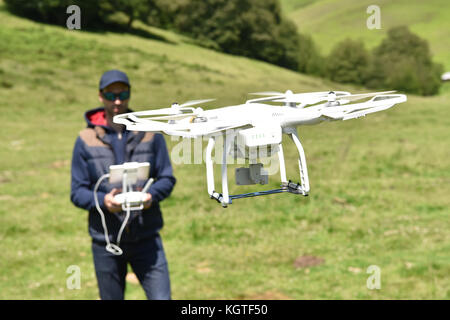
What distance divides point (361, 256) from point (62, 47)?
35.5 m

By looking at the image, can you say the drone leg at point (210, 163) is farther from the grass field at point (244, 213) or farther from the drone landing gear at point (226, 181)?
the grass field at point (244, 213)

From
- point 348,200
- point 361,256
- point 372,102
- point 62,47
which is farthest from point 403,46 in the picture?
point 372,102

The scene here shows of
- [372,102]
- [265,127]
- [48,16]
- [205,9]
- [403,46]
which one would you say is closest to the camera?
[265,127]

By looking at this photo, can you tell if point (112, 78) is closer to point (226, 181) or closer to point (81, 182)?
point (81, 182)

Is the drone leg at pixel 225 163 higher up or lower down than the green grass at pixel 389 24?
lower down

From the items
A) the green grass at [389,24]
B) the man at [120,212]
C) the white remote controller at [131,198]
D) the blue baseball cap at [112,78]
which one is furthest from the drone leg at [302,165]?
the green grass at [389,24]

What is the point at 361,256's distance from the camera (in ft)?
60.6

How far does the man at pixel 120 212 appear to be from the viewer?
23.8 ft

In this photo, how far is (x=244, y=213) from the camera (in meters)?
22.4

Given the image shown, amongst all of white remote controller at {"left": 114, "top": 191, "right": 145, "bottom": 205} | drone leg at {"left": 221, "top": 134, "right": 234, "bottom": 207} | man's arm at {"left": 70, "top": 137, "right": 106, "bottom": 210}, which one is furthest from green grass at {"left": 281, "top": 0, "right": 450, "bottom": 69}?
drone leg at {"left": 221, "top": 134, "right": 234, "bottom": 207}

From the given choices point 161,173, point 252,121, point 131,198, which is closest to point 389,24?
point 161,173

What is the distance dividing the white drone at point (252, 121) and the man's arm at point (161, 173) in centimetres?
582

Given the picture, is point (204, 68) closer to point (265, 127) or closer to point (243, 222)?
point (243, 222)

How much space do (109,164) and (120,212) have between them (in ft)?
3.22
